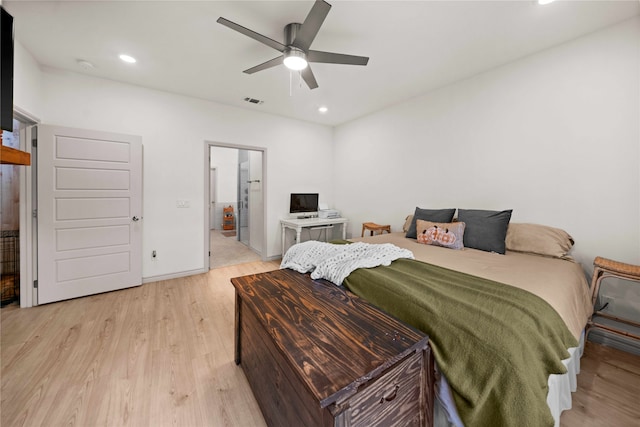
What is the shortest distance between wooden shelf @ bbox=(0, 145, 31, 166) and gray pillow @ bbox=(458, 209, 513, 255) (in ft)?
10.5

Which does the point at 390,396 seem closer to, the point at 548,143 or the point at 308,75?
the point at 308,75

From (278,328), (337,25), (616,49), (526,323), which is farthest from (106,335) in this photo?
(616,49)

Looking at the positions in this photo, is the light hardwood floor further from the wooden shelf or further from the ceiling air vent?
the ceiling air vent

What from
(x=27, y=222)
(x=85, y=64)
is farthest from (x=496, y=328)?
(x=85, y=64)

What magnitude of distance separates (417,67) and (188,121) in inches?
124

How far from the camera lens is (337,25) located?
198cm

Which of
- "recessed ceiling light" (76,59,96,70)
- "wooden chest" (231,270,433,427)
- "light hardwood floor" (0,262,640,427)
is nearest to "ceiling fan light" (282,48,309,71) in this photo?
"wooden chest" (231,270,433,427)

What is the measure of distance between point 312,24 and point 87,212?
3.21 meters

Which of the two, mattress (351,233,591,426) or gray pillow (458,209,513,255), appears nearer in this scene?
mattress (351,233,591,426)

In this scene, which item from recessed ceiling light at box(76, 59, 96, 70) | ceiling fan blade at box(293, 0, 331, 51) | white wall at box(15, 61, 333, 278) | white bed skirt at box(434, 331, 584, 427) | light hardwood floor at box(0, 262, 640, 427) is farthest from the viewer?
white wall at box(15, 61, 333, 278)

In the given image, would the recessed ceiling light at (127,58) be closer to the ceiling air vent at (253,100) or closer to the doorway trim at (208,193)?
the doorway trim at (208,193)

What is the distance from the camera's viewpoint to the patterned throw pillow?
2.41 metres

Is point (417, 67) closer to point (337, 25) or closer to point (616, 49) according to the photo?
point (337, 25)

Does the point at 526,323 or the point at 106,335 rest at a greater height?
the point at 526,323
